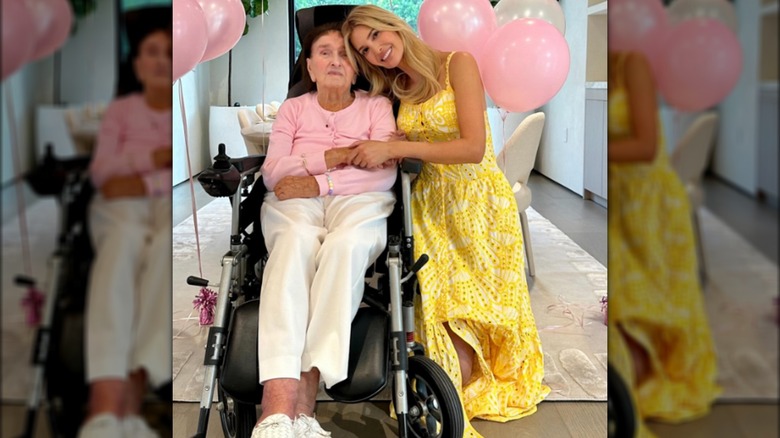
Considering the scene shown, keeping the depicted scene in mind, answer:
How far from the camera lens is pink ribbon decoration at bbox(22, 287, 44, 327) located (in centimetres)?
16

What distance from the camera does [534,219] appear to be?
3574 millimetres

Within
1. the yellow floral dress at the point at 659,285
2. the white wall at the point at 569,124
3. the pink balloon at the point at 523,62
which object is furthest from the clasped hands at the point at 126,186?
the white wall at the point at 569,124

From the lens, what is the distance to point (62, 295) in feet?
0.54

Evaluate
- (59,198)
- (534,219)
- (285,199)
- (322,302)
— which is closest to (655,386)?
(59,198)

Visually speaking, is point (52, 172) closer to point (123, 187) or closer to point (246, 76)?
point (123, 187)

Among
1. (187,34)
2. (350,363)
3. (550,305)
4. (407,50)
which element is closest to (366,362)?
(350,363)

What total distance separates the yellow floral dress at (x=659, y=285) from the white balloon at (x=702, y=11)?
0.02m

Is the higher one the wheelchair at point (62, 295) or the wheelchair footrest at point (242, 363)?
the wheelchair at point (62, 295)

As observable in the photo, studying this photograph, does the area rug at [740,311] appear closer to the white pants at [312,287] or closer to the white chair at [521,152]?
the white pants at [312,287]

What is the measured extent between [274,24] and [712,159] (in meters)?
2.78

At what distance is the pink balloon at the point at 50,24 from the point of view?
157mm

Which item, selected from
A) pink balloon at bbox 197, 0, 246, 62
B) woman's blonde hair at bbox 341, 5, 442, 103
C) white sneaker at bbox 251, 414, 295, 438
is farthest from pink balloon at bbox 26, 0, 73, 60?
pink balloon at bbox 197, 0, 246, 62

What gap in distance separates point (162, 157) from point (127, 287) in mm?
32

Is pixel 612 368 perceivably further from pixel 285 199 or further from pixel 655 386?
pixel 285 199
